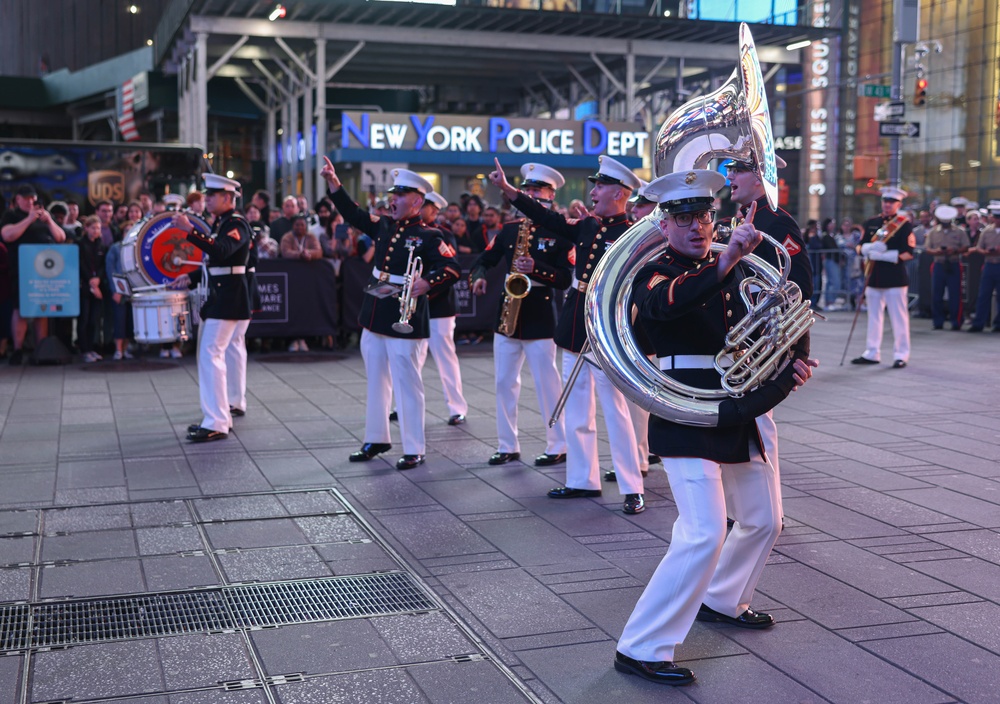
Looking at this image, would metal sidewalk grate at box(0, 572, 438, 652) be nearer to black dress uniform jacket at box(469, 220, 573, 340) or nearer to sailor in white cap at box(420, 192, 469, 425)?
black dress uniform jacket at box(469, 220, 573, 340)

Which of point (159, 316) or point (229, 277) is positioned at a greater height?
point (229, 277)

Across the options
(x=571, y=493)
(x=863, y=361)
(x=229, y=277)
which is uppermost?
(x=229, y=277)

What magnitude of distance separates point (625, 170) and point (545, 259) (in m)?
1.18

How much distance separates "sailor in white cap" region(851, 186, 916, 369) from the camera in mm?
14195

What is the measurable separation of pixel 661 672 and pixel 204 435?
19.0 ft

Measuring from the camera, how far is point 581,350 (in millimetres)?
7457

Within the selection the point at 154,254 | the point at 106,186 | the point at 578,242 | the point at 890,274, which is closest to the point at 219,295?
the point at 154,254

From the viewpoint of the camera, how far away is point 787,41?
2834 cm

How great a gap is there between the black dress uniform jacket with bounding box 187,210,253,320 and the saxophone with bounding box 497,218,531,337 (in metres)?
2.58

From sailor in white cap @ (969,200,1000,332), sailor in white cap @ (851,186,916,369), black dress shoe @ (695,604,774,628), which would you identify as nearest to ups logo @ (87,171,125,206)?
sailor in white cap @ (851,186,916,369)

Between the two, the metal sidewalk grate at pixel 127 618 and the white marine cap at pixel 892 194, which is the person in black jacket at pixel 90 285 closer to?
the metal sidewalk grate at pixel 127 618

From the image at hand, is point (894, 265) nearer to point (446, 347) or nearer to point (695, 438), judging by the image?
point (446, 347)

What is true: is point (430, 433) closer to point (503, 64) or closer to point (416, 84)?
point (503, 64)

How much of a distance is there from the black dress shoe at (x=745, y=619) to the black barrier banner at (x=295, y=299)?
11.3 meters
